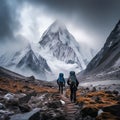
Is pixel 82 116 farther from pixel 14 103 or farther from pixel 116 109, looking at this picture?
pixel 14 103

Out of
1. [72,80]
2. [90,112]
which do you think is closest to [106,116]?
[90,112]

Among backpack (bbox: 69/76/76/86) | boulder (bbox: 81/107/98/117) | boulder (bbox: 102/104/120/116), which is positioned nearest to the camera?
boulder (bbox: 102/104/120/116)

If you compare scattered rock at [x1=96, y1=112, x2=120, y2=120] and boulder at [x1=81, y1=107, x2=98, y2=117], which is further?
boulder at [x1=81, y1=107, x2=98, y2=117]

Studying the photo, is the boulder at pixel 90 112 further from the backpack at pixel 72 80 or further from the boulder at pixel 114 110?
the backpack at pixel 72 80

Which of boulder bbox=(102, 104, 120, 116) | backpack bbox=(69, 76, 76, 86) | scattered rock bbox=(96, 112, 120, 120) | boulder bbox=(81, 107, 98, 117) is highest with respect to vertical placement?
backpack bbox=(69, 76, 76, 86)

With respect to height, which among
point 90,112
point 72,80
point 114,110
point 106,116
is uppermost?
point 72,80

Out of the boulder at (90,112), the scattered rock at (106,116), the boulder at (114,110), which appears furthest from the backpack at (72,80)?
the scattered rock at (106,116)

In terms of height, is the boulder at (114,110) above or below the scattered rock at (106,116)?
above

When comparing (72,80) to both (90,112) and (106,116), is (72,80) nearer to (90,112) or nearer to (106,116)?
(90,112)

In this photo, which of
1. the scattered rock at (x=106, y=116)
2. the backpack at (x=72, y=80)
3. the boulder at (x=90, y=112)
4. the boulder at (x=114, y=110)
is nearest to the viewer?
the scattered rock at (x=106, y=116)

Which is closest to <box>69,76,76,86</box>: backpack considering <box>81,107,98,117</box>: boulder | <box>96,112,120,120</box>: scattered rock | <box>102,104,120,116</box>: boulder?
<box>81,107,98,117</box>: boulder

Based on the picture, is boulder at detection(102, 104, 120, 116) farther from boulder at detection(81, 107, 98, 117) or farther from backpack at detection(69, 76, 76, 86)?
backpack at detection(69, 76, 76, 86)

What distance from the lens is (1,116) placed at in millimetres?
19438

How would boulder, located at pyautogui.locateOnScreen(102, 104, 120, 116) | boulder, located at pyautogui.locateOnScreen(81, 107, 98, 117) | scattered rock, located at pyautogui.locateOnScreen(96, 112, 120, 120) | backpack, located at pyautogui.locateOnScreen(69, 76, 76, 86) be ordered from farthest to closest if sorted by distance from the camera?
backpack, located at pyautogui.locateOnScreen(69, 76, 76, 86) → boulder, located at pyautogui.locateOnScreen(81, 107, 98, 117) → boulder, located at pyautogui.locateOnScreen(102, 104, 120, 116) → scattered rock, located at pyautogui.locateOnScreen(96, 112, 120, 120)
